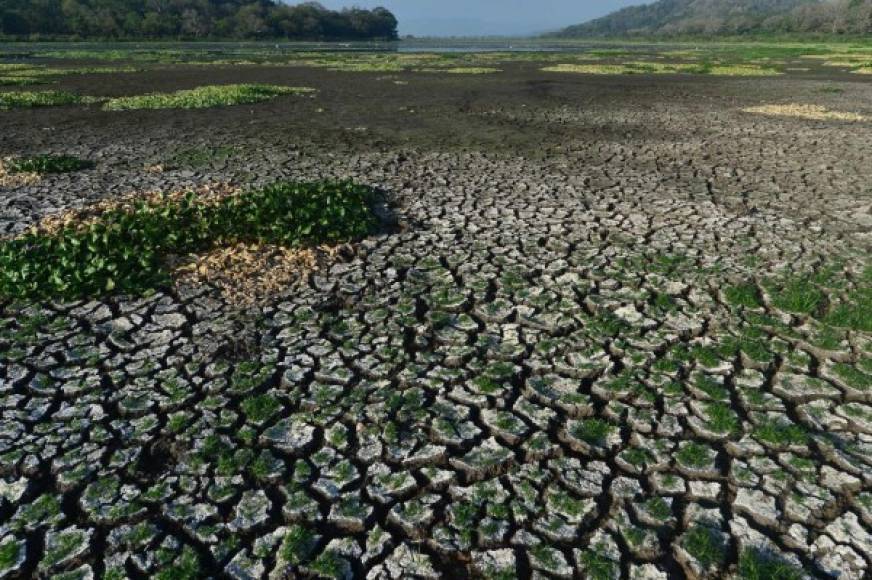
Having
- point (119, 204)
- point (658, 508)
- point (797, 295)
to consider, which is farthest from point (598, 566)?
point (119, 204)

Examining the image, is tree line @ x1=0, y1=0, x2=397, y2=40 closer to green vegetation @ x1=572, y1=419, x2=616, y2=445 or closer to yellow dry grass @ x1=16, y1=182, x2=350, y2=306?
yellow dry grass @ x1=16, y1=182, x2=350, y2=306

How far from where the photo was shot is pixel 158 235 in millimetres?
8047

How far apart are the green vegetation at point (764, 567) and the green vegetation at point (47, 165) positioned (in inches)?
519

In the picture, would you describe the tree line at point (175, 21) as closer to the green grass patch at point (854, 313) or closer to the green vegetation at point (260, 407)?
the green vegetation at point (260, 407)

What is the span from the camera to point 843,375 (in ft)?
16.8

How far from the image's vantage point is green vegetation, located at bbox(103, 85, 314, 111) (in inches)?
860

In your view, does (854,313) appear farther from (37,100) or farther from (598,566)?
(37,100)

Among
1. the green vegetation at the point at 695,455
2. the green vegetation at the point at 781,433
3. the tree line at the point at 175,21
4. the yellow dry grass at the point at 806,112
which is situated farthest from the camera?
the tree line at the point at 175,21

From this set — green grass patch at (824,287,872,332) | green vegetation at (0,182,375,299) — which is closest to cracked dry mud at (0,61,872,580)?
green grass patch at (824,287,872,332)

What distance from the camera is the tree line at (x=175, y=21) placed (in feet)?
339

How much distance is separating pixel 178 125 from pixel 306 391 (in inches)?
612

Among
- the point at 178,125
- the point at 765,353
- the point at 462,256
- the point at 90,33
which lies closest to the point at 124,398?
the point at 462,256

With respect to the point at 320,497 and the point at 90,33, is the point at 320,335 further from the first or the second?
the point at 90,33

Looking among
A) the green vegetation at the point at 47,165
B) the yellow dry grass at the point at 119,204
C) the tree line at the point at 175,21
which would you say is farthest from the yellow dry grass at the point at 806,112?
the tree line at the point at 175,21
